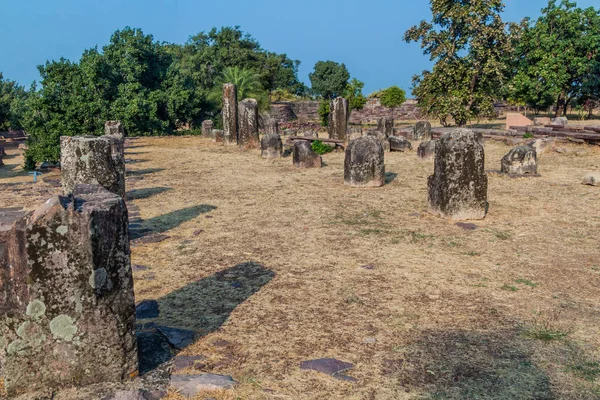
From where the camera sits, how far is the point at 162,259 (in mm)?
7062

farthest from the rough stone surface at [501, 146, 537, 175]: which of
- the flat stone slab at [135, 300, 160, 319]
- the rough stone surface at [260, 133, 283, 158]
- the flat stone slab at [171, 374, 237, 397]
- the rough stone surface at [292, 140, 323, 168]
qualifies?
the flat stone slab at [171, 374, 237, 397]

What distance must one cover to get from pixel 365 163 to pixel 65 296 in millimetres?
9077

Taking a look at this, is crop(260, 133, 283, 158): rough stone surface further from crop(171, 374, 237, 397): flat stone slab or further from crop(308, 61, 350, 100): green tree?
crop(308, 61, 350, 100): green tree

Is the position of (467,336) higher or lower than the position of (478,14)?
lower

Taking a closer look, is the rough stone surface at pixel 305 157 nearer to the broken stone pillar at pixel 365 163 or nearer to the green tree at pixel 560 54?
the broken stone pillar at pixel 365 163

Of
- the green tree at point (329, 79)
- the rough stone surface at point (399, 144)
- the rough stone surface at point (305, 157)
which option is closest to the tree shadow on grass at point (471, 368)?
the rough stone surface at point (305, 157)

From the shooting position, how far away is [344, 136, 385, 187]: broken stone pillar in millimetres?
11930

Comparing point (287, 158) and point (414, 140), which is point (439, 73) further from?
point (287, 158)

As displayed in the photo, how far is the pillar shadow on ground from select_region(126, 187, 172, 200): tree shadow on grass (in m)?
5.71

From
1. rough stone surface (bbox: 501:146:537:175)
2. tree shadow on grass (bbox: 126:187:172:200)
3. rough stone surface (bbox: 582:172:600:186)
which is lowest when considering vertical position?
tree shadow on grass (bbox: 126:187:172:200)

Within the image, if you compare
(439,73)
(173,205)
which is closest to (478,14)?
(439,73)

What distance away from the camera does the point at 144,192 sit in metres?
12.2

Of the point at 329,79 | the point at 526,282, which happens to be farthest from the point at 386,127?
the point at 329,79

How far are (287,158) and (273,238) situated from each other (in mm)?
10146
